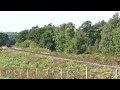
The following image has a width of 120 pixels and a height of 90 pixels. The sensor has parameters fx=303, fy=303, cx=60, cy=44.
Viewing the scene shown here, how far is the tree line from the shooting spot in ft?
99.8

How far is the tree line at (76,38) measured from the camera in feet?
99.8

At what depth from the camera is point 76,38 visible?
1275 inches

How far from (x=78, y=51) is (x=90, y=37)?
10.6 m

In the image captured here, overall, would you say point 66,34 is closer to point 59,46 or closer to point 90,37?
point 59,46
